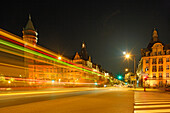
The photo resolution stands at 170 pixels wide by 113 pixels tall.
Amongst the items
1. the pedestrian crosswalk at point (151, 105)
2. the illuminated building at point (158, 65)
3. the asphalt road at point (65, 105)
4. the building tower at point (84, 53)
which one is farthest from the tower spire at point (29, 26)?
the pedestrian crosswalk at point (151, 105)

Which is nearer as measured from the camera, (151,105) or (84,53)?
(151,105)

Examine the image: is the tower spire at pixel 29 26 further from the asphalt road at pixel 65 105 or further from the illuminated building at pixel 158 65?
the asphalt road at pixel 65 105

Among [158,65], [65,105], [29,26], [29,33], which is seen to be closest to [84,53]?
[29,33]

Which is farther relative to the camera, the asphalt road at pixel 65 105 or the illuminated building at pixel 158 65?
the illuminated building at pixel 158 65

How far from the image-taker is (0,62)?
64.0ft

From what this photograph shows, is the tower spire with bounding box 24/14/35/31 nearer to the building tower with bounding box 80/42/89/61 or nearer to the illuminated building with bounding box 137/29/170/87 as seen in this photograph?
the building tower with bounding box 80/42/89/61

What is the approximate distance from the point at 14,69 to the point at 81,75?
2095 inches

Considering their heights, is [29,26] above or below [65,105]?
above

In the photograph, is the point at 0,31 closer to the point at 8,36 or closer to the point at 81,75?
the point at 8,36

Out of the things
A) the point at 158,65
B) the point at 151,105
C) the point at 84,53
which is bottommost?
the point at 151,105

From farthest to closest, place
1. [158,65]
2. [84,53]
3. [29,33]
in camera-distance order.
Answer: [84,53]
[29,33]
[158,65]

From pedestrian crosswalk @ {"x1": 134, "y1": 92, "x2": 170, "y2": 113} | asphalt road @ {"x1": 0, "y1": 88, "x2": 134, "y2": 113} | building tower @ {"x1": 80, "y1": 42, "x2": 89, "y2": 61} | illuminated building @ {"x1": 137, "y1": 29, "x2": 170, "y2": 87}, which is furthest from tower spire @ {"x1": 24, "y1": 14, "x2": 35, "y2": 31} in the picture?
pedestrian crosswalk @ {"x1": 134, "y1": 92, "x2": 170, "y2": 113}

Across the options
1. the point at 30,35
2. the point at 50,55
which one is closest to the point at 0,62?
the point at 50,55

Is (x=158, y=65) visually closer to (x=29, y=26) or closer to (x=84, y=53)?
(x=84, y=53)
